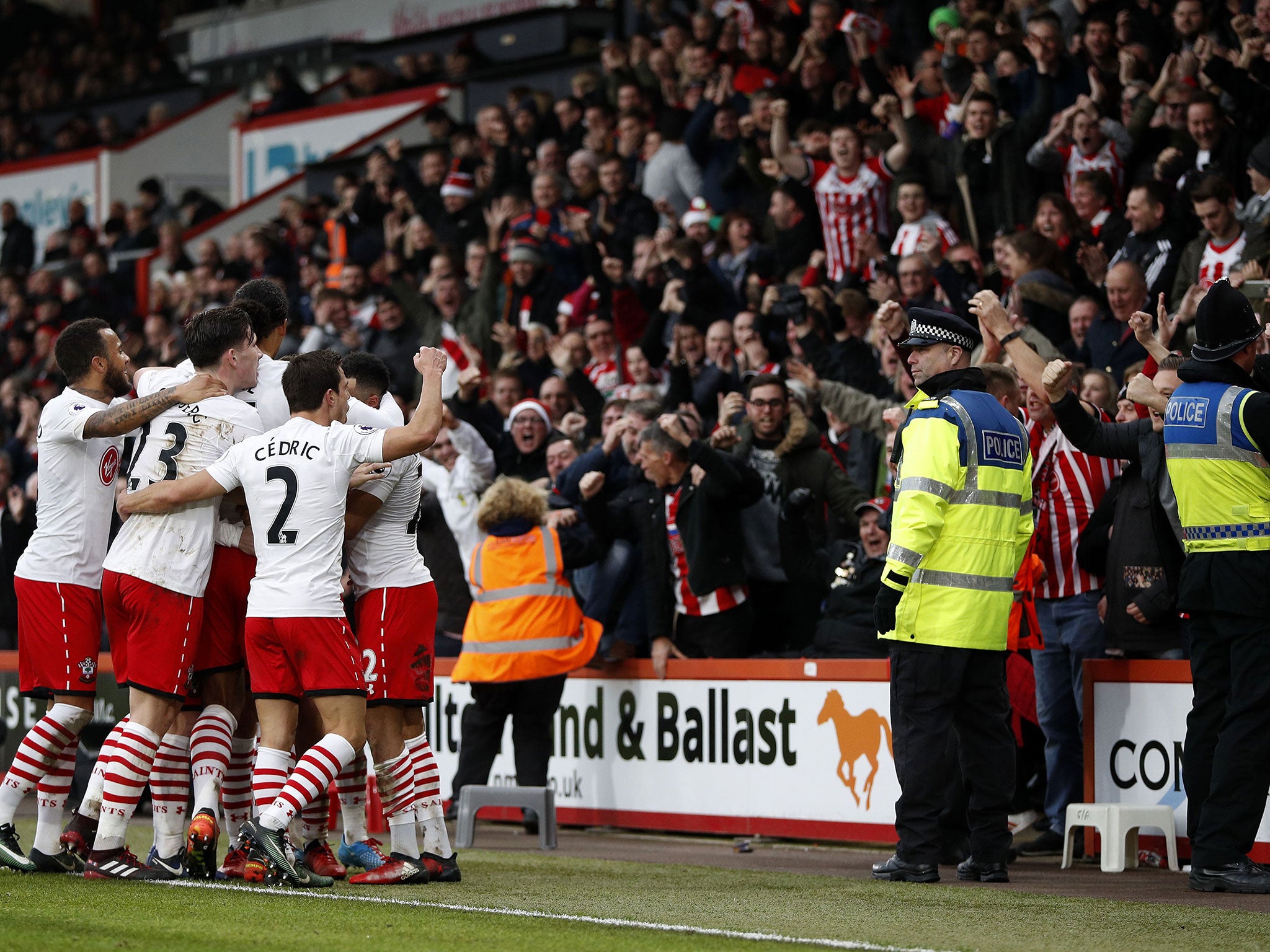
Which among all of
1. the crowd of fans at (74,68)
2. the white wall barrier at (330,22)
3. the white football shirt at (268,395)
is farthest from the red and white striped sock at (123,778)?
the crowd of fans at (74,68)

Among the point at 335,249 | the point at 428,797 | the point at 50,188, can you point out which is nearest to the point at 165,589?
the point at 428,797

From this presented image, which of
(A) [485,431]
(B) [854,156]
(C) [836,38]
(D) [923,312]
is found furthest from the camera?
(C) [836,38]

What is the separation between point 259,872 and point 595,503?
4637mm

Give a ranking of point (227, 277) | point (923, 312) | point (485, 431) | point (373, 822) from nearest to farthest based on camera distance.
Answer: point (923, 312) → point (373, 822) → point (485, 431) → point (227, 277)

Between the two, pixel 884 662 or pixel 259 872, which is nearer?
pixel 259 872

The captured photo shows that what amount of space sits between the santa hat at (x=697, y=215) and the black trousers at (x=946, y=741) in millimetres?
7883

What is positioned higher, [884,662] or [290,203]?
[290,203]

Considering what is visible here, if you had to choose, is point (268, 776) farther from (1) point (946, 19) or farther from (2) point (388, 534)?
(1) point (946, 19)

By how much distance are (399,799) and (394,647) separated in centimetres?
66

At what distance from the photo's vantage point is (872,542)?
10.2 m

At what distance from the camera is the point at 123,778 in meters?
7.39

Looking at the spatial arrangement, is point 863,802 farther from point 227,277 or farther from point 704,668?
point 227,277

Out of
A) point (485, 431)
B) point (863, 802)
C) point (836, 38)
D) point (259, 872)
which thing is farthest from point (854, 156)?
point (259, 872)

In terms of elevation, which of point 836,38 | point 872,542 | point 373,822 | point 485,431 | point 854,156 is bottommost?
point 373,822
